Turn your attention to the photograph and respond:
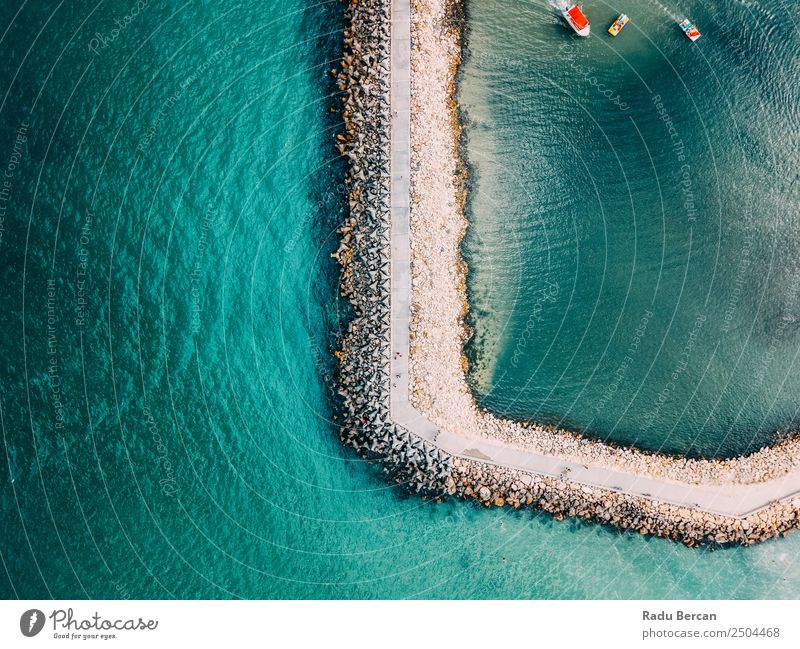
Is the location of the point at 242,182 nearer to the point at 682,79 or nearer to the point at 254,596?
the point at 254,596

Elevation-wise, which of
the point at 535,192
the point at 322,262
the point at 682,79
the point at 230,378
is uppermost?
the point at 682,79

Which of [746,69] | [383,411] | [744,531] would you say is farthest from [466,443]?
[746,69]

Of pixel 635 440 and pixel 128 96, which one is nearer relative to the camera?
pixel 128 96

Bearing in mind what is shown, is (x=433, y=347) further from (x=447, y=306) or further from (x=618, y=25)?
(x=618, y=25)

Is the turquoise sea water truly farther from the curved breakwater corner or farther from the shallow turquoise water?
the shallow turquoise water

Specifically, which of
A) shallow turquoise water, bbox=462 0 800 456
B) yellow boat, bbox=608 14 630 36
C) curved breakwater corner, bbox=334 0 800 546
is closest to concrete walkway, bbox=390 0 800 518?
curved breakwater corner, bbox=334 0 800 546

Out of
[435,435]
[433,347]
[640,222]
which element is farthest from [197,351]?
[640,222]

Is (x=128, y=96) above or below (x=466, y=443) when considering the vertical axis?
above
